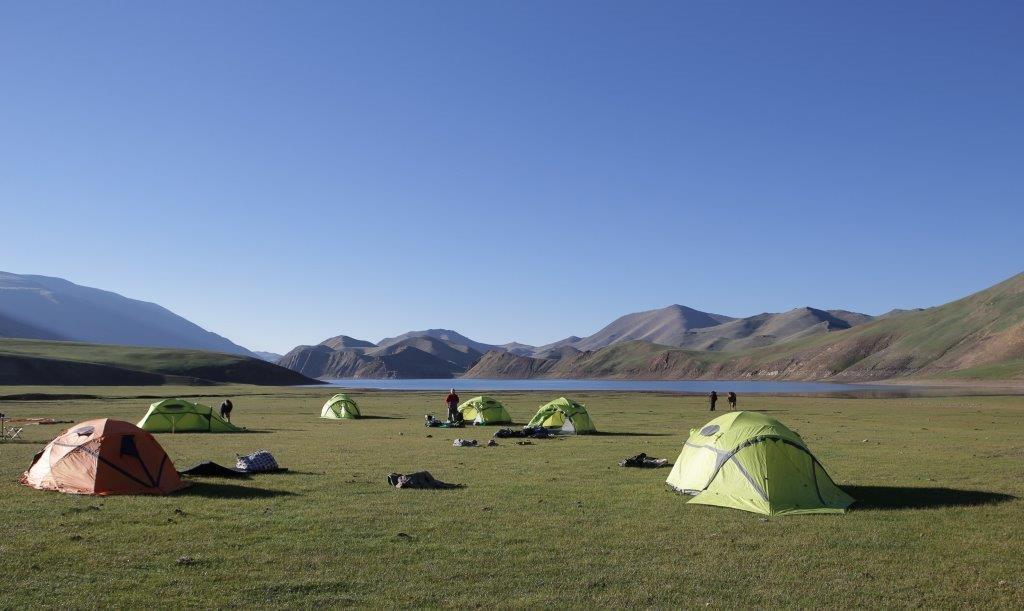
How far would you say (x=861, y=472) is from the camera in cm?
2325

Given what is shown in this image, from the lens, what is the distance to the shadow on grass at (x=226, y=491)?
18.0m

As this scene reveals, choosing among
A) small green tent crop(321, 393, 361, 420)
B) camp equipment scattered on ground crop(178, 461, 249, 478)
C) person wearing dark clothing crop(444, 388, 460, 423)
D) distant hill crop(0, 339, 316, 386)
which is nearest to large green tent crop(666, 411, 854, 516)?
camp equipment scattered on ground crop(178, 461, 249, 478)

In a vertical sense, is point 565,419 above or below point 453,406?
below

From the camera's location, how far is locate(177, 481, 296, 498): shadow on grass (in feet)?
59.2

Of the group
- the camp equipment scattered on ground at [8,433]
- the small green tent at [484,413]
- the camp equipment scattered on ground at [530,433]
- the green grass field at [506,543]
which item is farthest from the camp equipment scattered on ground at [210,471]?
the small green tent at [484,413]

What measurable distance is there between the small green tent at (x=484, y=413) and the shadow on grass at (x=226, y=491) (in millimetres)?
28771

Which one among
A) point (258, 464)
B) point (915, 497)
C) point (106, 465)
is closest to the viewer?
point (106, 465)

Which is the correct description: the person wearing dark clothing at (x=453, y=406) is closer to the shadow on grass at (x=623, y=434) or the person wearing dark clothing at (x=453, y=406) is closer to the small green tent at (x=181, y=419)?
the shadow on grass at (x=623, y=434)

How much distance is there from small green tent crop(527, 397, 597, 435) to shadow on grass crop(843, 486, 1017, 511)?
2023cm

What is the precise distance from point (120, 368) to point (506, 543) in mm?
159051

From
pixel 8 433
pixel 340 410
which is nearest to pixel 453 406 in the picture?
pixel 340 410

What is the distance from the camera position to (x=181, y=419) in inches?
1534

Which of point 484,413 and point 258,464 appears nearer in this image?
point 258,464

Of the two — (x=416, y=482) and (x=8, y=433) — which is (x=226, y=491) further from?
(x=8, y=433)
